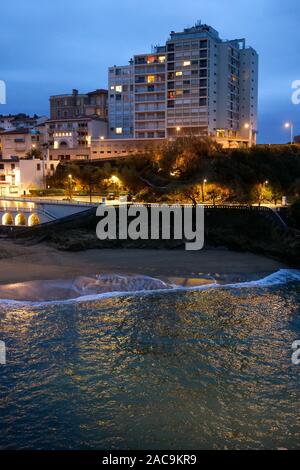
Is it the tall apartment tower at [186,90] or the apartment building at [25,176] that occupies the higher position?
the tall apartment tower at [186,90]

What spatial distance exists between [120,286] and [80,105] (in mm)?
110469

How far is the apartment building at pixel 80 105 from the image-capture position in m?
132

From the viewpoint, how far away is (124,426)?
1627 cm

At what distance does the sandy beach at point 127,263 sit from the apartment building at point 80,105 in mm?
89425

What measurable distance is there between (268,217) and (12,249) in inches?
1133

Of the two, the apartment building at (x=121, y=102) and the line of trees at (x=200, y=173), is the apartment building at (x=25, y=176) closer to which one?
the line of trees at (x=200, y=173)

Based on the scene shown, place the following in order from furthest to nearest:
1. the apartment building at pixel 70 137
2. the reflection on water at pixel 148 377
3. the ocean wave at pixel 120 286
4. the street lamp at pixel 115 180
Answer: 1. the apartment building at pixel 70 137
2. the street lamp at pixel 115 180
3. the ocean wave at pixel 120 286
4. the reflection on water at pixel 148 377

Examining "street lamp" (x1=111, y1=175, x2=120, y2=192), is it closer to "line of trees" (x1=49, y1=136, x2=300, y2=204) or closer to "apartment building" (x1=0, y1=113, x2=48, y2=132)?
"line of trees" (x1=49, y1=136, x2=300, y2=204)

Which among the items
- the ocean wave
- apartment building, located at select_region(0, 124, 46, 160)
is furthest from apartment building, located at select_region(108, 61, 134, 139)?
the ocean wave

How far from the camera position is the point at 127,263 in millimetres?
42812

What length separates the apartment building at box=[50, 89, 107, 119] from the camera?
435ft

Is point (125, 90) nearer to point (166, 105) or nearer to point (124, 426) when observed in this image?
point (166, 105)

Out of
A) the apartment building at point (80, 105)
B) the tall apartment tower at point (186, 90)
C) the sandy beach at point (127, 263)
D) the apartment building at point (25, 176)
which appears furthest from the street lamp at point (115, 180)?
the apartment building at point (80, 105)

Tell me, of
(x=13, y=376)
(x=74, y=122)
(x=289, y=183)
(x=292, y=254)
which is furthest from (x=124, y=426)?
(x=74, y=122)
